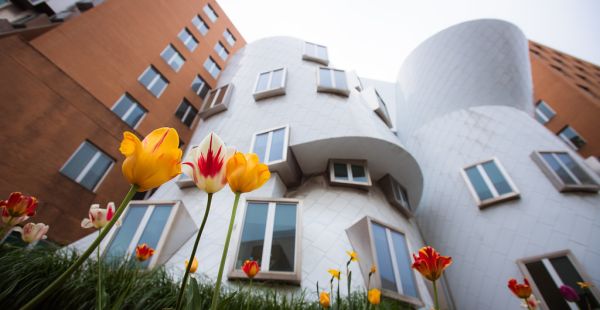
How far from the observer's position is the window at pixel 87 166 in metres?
6.88

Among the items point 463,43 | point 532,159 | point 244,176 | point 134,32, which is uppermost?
point 463,43

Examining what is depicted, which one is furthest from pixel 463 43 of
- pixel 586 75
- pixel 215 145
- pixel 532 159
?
pixel 586 75

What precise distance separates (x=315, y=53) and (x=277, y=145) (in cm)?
589

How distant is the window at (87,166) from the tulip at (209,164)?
26.1 ft

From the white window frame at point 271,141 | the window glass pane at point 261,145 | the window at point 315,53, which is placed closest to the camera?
the white window frame at point 271,141

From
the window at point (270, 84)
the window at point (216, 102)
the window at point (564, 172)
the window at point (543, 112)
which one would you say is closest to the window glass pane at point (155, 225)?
the window at point (216, 102)

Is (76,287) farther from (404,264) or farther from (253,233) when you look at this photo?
(404,264)

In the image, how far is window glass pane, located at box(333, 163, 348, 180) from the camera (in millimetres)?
6954

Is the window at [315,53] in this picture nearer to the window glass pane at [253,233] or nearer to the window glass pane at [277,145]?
the window glass pane at [277,145]

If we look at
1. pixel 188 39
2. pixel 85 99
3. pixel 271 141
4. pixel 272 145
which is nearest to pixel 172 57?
pixel 188 39

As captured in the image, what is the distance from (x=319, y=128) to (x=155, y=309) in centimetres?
554

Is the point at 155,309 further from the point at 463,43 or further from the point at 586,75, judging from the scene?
the point at 586,75

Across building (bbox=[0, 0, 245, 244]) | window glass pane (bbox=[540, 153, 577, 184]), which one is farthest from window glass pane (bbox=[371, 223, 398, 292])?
building (bbox=[0, 0, 245, 244])

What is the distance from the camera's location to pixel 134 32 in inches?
376
